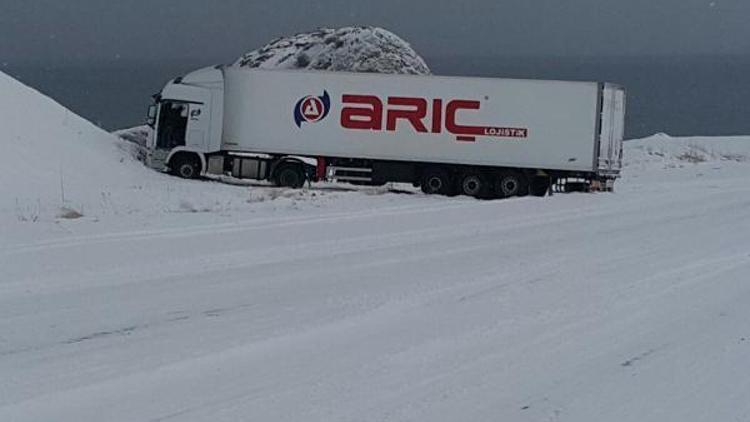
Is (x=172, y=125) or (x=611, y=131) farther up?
(x=611, y=131)

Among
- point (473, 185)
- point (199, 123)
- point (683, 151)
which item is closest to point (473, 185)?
point (473, 185)

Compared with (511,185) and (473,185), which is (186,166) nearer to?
(473,185)

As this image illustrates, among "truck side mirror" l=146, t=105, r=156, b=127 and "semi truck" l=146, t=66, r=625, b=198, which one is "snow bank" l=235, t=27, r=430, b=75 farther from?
"semi truck" l=146, t=66, r=625, b=198

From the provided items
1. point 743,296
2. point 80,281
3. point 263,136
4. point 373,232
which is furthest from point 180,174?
point 743,296

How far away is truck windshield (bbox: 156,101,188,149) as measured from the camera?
107 feet

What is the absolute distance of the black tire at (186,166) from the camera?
32.6 m

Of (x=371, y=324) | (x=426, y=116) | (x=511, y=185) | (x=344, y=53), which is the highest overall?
(x=344, y=53)

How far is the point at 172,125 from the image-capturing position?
32.8 meters

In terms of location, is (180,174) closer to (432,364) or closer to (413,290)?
(413,290)

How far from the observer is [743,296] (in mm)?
11180

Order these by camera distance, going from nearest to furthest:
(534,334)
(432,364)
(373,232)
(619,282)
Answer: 1. (432,364)
2. (534,334)
3. (619,282)
4. (373,232)

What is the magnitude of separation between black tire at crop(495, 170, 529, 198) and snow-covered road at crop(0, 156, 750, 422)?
46.7 ft

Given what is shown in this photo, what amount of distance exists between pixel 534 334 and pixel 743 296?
3.11 metres

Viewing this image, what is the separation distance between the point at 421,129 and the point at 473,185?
217cm
